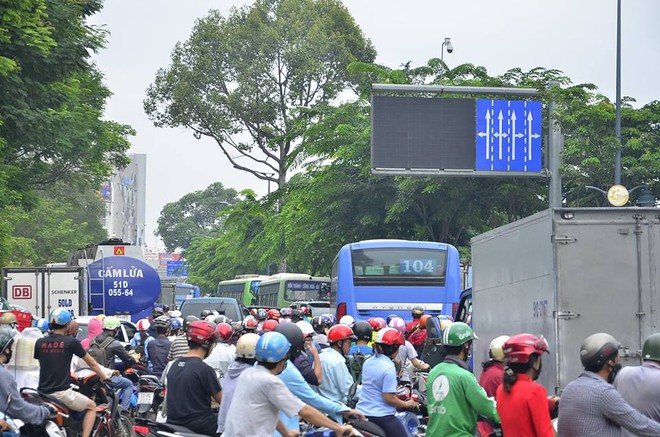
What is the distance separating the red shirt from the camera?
7.03 meters

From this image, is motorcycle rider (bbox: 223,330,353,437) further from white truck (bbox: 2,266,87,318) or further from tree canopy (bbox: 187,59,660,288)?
white truck (bbox: 2,266,87,318)

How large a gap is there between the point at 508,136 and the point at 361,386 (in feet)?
53.0

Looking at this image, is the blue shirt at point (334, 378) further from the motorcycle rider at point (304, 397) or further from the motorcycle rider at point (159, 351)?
the motorcycle rider at point (159, 351)

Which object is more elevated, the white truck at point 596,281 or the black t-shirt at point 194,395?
the white truck at point 596,281

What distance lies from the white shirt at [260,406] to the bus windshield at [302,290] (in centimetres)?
3263

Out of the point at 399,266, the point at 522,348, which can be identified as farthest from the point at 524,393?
the point at 399,266

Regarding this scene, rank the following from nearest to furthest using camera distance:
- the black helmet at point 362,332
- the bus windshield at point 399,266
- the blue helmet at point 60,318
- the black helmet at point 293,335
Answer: the black helmet at point 293,335 < the blue helmet at point 60,318 < the black helmet at point 362,332 < the bus windshield at point 399,266

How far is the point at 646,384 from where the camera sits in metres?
7.12

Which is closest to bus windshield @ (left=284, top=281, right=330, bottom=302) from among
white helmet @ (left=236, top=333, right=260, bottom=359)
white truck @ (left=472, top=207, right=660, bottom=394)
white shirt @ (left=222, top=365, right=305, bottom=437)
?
white truck @ (left=472, top=207, right=660, bottom=394)

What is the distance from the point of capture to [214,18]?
2190 inches

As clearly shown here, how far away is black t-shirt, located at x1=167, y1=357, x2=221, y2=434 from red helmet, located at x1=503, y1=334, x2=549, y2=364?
2954 mm

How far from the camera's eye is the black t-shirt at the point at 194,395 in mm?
9320

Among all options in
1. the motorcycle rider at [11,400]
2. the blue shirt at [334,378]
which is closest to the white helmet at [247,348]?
the motorcycle rider at [11,400]

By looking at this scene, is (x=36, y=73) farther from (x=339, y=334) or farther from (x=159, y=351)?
(x=339, y=334)
